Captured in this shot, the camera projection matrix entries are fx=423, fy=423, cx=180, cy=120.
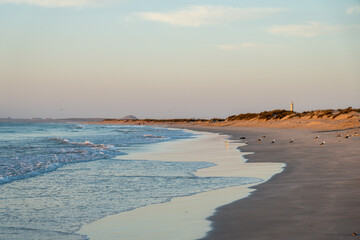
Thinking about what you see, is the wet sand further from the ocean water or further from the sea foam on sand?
the ocean water

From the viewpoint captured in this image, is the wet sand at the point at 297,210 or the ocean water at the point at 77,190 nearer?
the wet sand at the point at 297,210

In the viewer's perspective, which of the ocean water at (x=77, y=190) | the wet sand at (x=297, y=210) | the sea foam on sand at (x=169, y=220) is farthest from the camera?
the ocean water at (x=77, y=190)

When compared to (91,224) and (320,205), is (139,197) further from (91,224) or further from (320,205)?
(320,205)

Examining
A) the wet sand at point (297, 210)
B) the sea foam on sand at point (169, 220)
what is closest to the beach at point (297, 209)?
the wet sand at point (297, 210)

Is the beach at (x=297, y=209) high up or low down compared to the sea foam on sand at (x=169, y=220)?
up

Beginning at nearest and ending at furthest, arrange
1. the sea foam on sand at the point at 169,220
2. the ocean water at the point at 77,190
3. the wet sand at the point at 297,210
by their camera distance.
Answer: the wet sand at the point at 297,210 → the sea foam on sand at the point at 169,220 → the ocean water at the point at 77,190

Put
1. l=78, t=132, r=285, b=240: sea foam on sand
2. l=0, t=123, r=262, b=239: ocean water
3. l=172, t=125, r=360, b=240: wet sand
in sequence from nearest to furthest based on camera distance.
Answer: l=172, t=125, r=360, b=240: wet sand < l=78, t=132, r=285, b=240: sea foam on sand < l=0, t=123, r=262, b=239: ocean water

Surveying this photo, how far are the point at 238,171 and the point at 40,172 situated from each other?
22.6ft

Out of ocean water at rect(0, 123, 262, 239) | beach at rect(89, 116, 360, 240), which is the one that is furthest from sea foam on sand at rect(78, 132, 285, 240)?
ocean water at rect(0, 123, 262, 239)

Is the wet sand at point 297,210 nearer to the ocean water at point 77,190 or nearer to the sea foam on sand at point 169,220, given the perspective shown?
the sea foam on sand at point 169,220

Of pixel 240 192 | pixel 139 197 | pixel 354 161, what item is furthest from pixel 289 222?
pixel 354 161

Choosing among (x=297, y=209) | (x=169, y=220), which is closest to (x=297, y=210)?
(x=297, y=209)

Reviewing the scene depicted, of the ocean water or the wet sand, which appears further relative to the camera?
the ocean water

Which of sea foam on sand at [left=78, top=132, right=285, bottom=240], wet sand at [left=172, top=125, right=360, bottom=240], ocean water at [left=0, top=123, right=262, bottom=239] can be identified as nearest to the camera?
wet sand at [left=172, top=125, right=360, bottom=240]
